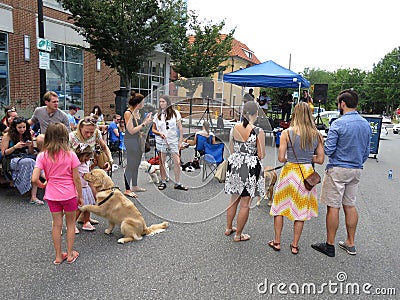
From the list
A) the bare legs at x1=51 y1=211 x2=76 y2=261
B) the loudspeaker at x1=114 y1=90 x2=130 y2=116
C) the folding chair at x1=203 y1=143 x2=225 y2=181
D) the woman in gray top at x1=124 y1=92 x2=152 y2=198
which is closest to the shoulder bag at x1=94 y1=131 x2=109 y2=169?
the woman in gray top at x1=124 y1=92 x2=152 y2=198

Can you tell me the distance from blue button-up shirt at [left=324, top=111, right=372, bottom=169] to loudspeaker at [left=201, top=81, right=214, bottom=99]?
5.05 feet

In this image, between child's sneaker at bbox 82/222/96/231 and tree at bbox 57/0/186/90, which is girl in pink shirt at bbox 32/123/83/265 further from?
tree at bbox 57/0/186/90

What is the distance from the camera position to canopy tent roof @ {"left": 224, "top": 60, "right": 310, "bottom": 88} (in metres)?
8.83

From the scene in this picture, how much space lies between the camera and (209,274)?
9.57ft

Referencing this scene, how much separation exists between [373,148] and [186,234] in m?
9.22

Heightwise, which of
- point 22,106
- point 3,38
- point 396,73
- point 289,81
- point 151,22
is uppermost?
point 396,73

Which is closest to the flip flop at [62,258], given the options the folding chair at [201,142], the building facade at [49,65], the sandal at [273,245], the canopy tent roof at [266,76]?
the sandal at [273,245]

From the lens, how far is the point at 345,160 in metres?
3.25

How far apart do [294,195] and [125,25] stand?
32.1ft

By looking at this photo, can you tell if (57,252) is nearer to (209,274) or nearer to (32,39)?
(209,274)

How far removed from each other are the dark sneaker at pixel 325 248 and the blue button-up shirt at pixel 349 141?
0.92 meters

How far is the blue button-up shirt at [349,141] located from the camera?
10.5ft

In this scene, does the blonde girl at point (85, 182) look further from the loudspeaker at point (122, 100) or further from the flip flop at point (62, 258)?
the loudspeaker at point (122, 100)

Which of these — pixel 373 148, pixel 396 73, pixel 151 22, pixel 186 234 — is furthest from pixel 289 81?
pixel 396 73
